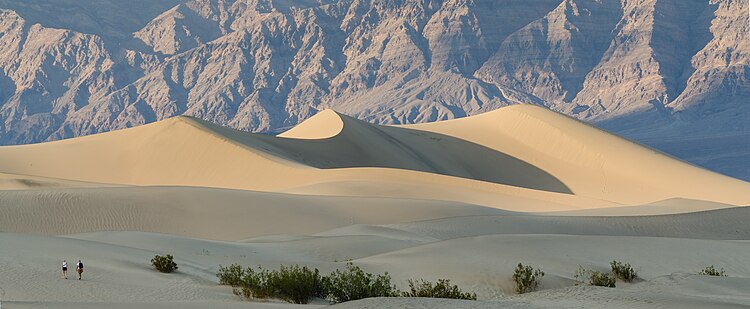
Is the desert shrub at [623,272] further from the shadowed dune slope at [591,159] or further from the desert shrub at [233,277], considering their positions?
the shadowed dune slope at [591,159]

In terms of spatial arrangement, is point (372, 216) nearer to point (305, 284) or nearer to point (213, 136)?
point (305, 284)

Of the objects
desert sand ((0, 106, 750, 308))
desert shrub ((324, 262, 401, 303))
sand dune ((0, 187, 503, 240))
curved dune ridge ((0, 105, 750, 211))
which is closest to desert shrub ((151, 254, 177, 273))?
desert sand ((0, 106, 750, 308))

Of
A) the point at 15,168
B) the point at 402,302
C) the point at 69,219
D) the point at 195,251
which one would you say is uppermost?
the point at 15,168

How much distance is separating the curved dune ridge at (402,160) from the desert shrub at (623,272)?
88.3 feet

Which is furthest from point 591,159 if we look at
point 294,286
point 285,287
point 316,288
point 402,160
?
point 285,287

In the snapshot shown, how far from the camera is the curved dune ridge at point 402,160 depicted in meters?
54.5

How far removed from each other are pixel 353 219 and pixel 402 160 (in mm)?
37644

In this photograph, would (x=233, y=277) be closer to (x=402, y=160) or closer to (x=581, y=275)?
(x=581, y=275)

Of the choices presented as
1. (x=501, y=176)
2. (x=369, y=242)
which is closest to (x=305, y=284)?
(x=369, y=242)

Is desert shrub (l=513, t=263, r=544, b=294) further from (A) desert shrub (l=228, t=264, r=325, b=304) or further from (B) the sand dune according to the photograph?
(B) the sand dune

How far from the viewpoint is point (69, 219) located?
1183 inches

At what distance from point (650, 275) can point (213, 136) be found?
46416 millimetres

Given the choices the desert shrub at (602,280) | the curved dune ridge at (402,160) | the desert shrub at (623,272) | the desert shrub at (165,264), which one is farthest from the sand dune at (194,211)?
the desert shrub at (602,280)

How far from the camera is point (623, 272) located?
18219 millimetres
